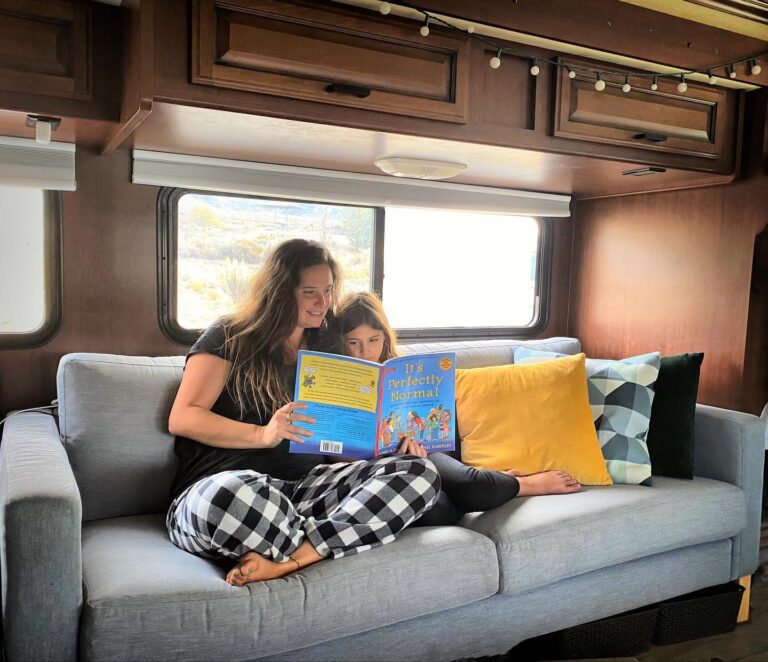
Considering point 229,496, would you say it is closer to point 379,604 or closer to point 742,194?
point 379,604

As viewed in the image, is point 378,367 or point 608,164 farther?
point 608,164

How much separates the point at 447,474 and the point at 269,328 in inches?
26.5

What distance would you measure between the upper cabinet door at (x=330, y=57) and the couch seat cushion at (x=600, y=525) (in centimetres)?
115

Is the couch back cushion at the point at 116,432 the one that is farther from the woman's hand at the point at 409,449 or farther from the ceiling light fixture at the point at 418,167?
the ceiling light fixture at the point at 418,167

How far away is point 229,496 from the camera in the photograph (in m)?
1.59

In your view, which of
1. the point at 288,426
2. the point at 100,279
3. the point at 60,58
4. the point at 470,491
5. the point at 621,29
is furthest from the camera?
the point at 100,279

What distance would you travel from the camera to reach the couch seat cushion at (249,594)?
1406 mm

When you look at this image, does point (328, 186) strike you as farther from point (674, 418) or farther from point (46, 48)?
point (674, 418)

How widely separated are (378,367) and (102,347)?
1.00 meters

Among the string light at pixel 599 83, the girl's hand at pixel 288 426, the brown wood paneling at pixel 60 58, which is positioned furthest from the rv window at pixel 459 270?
the brown wood paneling at pixel 60 58

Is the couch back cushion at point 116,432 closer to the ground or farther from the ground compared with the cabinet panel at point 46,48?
closer to the ground

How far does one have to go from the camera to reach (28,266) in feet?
7.24

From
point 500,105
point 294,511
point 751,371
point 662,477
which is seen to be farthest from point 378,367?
point 751,371

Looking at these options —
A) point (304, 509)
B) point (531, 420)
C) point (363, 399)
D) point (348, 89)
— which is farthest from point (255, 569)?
point (348, 89)
